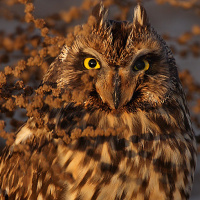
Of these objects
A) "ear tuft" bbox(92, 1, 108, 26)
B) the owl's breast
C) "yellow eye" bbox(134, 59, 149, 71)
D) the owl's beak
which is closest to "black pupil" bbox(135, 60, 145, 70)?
"yellow eye" bbox(134, 59, 149, 71)

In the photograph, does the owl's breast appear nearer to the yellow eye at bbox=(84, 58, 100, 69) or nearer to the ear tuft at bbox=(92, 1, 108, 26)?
the yellow eye at bbox=(84, 58, 100, 69)

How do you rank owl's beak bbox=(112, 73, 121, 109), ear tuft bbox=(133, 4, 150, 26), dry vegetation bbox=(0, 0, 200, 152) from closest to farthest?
1. dry vegetation bbox=(0, 0, 200, 152)
2. owl's beak bbox=(112, 73, 121, 109)
3. ear tuft bbox=(133, 4, 150, 26)

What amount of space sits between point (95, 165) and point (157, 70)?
0.60 metres

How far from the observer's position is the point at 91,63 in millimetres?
2248

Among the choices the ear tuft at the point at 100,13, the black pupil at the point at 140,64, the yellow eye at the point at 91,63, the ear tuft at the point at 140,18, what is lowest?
the yellow eye at the point at 91,63

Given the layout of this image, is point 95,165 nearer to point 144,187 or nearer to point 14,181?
point 144,187

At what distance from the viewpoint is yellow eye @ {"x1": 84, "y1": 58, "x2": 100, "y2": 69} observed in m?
2.23

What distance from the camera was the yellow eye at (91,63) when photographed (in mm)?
2232

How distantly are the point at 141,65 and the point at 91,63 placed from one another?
0.26m

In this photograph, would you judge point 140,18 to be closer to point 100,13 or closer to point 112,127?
point 100,13

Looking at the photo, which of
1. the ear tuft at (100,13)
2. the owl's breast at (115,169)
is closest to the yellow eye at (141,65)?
the ear tuft at (100,13)

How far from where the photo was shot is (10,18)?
2332mm

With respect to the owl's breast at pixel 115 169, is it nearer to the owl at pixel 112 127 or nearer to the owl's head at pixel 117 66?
the owl at pixel 112 127

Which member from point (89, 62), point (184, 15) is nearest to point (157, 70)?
point (89, 62)
